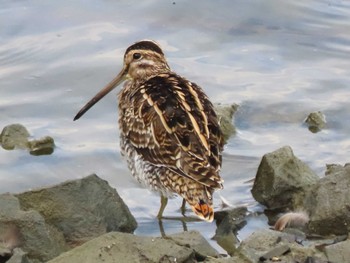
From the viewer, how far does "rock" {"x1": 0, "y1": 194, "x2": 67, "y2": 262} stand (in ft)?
20.6

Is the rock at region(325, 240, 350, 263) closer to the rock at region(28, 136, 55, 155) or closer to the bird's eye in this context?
the bird's eye

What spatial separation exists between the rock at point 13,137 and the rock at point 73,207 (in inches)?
72.9

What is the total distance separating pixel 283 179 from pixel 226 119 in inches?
65.5

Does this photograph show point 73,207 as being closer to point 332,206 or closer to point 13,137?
point 332,206

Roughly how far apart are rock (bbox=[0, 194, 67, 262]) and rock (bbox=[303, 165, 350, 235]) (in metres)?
1.70

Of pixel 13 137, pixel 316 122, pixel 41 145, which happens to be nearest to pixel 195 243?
pixel 41 145

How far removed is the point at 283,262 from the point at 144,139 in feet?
5.54

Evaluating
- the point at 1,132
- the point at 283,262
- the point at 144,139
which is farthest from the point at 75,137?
the point at 283,262

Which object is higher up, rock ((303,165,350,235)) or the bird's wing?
the bird's wing

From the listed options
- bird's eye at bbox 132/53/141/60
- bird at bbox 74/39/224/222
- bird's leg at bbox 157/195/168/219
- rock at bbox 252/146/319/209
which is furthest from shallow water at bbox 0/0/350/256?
bird's eye at bbox 132/53/141/60

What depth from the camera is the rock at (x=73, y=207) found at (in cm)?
681

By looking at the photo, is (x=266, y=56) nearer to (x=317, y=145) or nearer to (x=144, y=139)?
(x=317, y=145)

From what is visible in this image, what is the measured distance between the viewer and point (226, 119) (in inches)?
357

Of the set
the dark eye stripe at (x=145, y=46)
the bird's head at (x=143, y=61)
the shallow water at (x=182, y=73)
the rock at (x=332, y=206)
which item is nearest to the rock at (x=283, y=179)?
the shallow water at (x=182, y=73)
